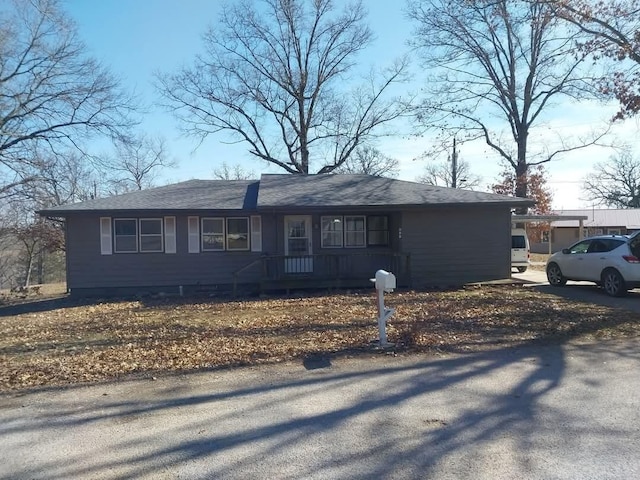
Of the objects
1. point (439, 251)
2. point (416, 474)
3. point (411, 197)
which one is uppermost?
point (411, 197)

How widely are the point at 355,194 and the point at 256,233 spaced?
11.6 ft

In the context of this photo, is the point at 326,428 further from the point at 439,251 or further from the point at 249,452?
the point at 439,251

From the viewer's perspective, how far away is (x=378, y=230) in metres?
17.7

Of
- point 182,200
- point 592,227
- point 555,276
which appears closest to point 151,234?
point 182,200

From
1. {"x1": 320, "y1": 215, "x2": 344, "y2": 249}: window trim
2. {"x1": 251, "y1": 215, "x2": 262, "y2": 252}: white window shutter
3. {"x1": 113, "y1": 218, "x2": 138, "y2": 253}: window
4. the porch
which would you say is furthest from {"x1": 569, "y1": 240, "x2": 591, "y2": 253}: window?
{"x1": 113, "y1": 218, "x2": 138, "y2": 253}: window

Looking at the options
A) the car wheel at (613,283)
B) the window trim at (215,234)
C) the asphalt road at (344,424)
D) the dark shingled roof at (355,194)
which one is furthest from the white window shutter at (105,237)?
the car wheel at (613,283)

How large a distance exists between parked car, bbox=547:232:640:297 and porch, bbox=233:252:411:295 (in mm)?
4651

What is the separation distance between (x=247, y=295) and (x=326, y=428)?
37.5ft

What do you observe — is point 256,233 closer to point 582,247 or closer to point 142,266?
point 142,266

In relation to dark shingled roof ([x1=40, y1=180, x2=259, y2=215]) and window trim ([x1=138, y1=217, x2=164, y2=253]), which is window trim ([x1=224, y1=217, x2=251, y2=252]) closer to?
dark shingled roof ([x1=40, y1=180, x2=259, y2=215])

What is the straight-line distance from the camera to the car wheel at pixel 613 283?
13125 mm

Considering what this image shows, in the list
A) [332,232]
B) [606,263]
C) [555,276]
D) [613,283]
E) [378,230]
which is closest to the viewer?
[613,283]

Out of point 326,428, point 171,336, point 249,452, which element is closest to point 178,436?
point 249,452

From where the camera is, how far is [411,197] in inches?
666
